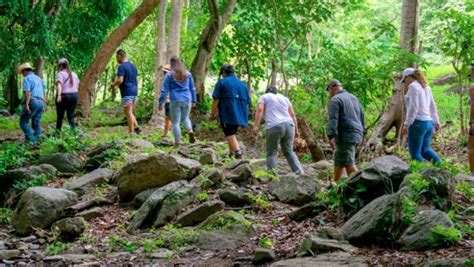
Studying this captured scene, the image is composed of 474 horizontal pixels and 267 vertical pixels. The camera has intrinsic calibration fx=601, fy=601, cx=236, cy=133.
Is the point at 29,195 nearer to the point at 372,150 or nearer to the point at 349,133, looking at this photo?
the point at 349,133

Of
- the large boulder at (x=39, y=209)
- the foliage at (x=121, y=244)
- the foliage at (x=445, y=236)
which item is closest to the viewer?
the foliage at (x=445, y=236)

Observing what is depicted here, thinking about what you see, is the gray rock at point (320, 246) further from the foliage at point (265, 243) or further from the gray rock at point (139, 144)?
the gray rock at point (139, 144)

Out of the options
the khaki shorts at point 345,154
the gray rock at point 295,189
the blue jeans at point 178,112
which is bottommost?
the gray rock at point 295,189

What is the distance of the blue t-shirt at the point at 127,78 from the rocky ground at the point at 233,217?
328cm

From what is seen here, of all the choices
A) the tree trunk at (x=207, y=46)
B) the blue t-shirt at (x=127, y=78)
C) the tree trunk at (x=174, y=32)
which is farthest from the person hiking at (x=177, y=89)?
the tree trunk at (x=207, y=46)

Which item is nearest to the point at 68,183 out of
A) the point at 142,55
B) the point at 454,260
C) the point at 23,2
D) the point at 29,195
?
the point at 29,195

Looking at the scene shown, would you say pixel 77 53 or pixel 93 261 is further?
pixel 77 53

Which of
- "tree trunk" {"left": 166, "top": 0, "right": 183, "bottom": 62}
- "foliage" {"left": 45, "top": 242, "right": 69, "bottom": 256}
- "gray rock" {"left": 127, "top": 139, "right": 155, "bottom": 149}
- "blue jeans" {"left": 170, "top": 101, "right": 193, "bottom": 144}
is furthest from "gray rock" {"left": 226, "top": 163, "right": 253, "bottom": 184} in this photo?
"tree trunk" {"left": 166, "top": 0, "right": 183, "bottom": 62}

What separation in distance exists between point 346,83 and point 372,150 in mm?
2605

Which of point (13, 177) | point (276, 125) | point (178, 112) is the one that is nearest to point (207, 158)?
point (178, 112)

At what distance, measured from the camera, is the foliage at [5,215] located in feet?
30.2

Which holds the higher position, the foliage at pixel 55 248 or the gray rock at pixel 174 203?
the gray rock at pixel 174 203

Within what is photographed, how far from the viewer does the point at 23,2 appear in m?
18.6

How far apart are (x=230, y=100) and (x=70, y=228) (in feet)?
12.1
